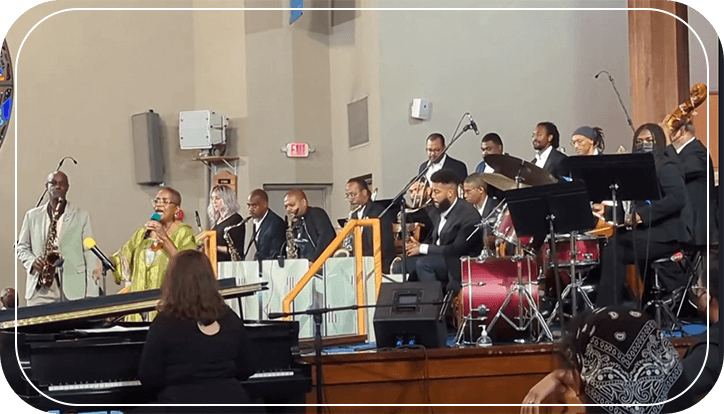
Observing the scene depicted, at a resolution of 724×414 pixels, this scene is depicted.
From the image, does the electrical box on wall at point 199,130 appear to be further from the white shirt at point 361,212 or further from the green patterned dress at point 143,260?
the white shirt at point 361,212

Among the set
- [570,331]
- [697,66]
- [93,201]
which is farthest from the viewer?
[93,201]

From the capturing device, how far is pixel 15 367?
450 centimetres

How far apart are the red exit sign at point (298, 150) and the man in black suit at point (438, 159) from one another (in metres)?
1.00

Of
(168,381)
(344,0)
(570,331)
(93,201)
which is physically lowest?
(168,381)

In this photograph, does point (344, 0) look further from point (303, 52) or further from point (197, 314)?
point (197, 314)

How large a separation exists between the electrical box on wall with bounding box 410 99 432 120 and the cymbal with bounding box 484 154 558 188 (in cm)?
40

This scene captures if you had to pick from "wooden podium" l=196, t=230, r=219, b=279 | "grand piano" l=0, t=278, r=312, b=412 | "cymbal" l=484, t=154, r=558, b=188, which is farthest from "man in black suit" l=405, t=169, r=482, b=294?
"grand piano" l=0, t=278, r=312, b=412

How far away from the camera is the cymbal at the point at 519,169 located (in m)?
5.63

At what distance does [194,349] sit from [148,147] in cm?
126

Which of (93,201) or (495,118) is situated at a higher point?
(495,118)

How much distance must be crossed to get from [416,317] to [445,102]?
130 cm

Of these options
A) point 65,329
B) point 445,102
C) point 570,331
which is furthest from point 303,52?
point 570,331

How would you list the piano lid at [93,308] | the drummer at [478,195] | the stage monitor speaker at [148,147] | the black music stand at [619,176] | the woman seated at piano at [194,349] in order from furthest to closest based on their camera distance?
the drummer at [478,195] → the stage monitor speaker at [148,147] → the black music stand at [619,176] → the piano lid at [93,308] → the woman seated at piano at [194,349]

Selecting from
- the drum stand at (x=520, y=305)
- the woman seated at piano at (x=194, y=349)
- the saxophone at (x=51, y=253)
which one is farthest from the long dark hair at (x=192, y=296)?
the drum stand at (x=520, y=305)
